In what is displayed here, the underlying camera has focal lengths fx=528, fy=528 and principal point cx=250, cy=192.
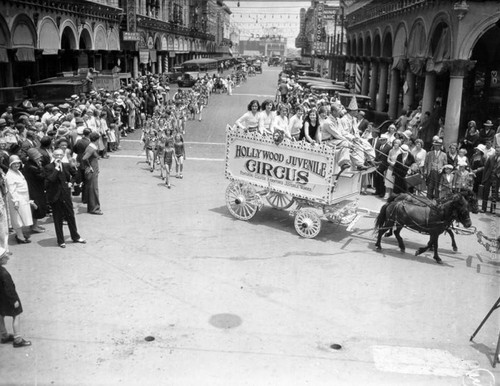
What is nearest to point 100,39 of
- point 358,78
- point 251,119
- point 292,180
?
point 358,78

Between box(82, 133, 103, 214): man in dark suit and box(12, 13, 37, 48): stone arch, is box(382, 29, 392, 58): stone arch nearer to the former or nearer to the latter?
box(12, 13, 37, 48): stone arch

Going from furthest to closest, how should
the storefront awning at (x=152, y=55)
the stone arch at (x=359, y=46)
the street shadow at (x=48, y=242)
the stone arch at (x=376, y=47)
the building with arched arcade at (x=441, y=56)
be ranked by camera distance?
1. the storefront awning at (x=152, y=55)
2. the stone arch at (x=359, y=46)
3. the stone arch at (x=376, y=47)
4. the building with arched arcade at (x=441, y=56)
5. the street shadow at (x=48, y=242)

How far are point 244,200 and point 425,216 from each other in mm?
3982

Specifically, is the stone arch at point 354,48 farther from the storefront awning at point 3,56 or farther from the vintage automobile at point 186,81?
the storefront awning at point 3,56

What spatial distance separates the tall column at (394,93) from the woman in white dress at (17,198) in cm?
2319

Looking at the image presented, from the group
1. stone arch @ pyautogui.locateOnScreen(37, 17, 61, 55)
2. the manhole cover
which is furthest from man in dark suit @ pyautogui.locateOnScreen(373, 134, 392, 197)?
stone arch @ pyautogui.locateOnScreen(37, 17, 61, 55)

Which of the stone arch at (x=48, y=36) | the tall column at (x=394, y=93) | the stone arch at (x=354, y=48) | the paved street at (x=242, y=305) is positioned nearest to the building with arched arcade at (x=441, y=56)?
the tall column at (x=394, y=93)

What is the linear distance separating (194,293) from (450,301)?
155 inches

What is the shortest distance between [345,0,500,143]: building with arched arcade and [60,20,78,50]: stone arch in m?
19.1

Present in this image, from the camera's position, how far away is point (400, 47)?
26.8 meters

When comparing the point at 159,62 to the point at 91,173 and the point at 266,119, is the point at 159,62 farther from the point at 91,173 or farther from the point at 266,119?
the point at 266,119

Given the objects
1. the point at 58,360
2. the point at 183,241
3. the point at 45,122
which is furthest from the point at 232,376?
the point at 45,122

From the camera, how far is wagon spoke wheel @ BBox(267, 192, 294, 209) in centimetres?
1206

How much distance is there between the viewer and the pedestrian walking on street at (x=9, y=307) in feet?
20.7
